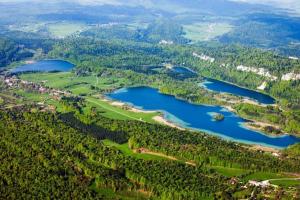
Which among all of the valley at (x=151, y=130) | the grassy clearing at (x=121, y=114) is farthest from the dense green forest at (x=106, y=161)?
the grassy clearing at (x=121, y=114)

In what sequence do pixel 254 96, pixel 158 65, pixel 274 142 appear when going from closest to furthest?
pixel 274 142
pixel 254 96
pixel 158 65

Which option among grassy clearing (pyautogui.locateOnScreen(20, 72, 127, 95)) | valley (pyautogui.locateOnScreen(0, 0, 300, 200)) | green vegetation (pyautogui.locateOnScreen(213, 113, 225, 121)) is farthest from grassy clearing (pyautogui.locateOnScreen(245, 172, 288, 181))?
grassy clearing (pyautogui.locateOnScreen(20, 72, 127, 95))

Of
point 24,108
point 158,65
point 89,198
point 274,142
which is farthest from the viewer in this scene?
point 158,65

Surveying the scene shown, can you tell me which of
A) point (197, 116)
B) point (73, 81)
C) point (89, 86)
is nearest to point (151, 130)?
point (197, 116)

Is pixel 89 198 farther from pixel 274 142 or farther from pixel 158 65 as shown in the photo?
pixel 158 65

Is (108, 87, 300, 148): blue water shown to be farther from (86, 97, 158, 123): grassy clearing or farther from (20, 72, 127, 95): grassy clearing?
(20, 72, 127, 95): grassy clearing

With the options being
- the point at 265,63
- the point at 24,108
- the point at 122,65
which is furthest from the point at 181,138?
the point at 122,65
